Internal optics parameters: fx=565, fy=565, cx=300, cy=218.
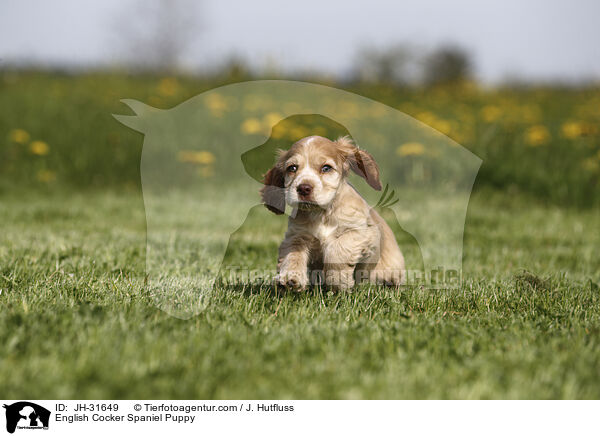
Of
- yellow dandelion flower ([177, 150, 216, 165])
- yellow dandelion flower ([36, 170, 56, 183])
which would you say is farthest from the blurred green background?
yellow dandelion flower ([177, 150, 216, 165])

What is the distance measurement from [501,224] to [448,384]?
15.5 ft

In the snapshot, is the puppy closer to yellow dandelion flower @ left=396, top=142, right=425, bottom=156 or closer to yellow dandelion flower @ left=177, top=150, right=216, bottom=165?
yellow dandelion flower @ left=396, top=142, right=425, bottom=156

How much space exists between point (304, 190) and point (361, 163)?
45 cm

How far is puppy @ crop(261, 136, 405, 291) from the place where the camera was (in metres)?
2.87

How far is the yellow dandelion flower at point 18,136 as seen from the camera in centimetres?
850

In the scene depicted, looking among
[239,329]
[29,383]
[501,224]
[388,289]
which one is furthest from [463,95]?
[29,383]

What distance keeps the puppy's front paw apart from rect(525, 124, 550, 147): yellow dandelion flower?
244 inches

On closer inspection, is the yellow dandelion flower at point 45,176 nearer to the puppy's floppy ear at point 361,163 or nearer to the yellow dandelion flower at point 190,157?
the yellow dandelion flower at point 190,157

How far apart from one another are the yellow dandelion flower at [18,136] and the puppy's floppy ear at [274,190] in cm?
669

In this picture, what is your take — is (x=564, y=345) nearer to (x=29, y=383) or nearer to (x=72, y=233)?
(x=29, y=383)

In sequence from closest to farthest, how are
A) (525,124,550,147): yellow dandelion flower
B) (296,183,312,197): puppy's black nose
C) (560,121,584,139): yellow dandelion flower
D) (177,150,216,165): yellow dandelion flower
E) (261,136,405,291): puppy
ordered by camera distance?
(296,183,312,197): puppy's black nose
(261,136,405,291): puppy
(177,150,216,165): yellow dandelion flower
(560,121,584,139): yellow dandelion flower
(525,124,550,147): yellow dandelion flower

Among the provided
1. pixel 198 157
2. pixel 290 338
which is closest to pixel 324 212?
pixel 290 338
